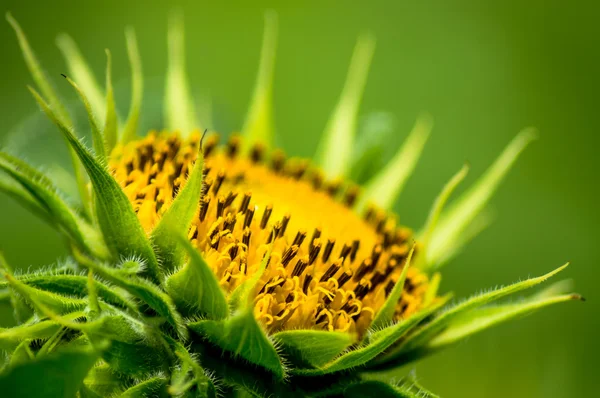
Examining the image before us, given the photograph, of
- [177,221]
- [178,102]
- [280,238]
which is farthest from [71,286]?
[178,102]

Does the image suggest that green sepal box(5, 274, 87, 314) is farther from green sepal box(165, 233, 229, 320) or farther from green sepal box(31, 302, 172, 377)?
green sepal box(165, 233, 229, 320)

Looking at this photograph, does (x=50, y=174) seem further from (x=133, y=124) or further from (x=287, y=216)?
(x=287, y=216)

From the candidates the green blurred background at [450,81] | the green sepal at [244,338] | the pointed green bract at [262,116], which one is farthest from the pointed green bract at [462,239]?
the green blurred background at [450,81]

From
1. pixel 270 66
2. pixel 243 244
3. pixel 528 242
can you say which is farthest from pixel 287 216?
pixel 528 242

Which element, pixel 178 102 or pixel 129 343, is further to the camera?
pixel 178 102

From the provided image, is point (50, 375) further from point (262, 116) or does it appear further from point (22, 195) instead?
point (262, 116)

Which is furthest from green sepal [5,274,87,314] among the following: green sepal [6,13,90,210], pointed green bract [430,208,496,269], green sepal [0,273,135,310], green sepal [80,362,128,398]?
pointed green bract [430,208,496,269]

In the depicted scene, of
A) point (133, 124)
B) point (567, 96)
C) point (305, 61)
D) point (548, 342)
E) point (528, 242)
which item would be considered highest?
point (567, 96)
